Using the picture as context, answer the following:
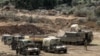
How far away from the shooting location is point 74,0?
11850cm

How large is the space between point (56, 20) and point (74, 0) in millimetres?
40604

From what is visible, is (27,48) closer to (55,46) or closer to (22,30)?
(55,46)

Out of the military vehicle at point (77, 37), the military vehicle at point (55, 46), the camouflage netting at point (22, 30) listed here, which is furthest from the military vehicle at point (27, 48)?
the camouflage netting at point (22, 30)

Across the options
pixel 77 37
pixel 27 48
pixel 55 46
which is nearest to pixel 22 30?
pixel 77 37

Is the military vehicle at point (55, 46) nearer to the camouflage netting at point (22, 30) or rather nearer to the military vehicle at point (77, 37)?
the military vehicle at point (77, 37)

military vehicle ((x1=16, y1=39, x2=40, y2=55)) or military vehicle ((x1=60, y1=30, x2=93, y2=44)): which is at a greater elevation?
military vehicle ((x1=16, y1=39, x2=40, y2=55))

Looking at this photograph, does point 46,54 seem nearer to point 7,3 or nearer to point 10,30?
point 10,30

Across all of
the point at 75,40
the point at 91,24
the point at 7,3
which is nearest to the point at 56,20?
the point at 91,24

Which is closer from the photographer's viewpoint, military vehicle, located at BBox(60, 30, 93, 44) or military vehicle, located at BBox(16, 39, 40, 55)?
military vehicle, located at BBox(16, 39, 40, 55)

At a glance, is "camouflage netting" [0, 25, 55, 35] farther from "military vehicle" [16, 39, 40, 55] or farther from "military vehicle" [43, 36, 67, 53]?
"military vehicle" [16, 39, 40, 55]

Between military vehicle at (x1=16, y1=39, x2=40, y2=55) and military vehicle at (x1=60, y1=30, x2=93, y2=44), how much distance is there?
1107 centimetres

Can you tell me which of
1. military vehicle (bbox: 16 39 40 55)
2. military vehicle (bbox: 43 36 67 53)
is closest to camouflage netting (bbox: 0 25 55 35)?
military vehicle (bbox: 43 36 67 53)

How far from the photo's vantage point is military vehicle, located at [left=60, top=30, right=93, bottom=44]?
163 ft

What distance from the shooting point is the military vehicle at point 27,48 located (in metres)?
37.0
